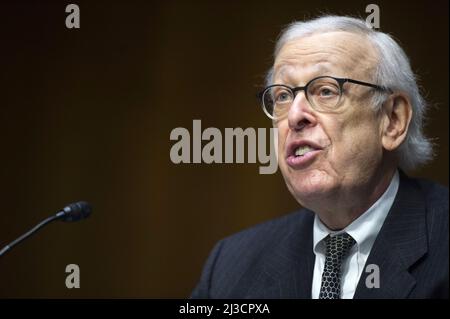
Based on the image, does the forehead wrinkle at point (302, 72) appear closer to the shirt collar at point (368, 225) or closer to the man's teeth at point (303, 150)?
the man's teeth at point (303, 150)

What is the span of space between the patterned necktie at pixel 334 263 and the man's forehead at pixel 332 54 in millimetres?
419

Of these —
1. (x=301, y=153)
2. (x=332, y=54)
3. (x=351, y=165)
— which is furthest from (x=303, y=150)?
(x=332, y=54)

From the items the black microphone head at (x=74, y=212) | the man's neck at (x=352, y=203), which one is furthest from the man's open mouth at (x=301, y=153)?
the black microphone head at (x=74, y=212)

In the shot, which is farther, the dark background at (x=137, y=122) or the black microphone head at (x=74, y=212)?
the dark background at (x=137, y=122)

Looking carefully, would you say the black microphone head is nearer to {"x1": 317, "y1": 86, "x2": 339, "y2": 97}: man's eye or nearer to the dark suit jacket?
the dark suit jacket

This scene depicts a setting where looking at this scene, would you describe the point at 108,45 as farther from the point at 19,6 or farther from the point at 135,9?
the point at 19,6

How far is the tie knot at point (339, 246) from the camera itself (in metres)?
1.51

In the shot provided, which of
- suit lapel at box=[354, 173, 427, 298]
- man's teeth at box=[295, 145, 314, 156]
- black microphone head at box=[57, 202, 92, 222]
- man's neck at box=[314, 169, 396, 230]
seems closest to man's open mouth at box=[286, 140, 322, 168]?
man's teeth at box=[295, 145, 314, 156]

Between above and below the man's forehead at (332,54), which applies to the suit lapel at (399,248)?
below

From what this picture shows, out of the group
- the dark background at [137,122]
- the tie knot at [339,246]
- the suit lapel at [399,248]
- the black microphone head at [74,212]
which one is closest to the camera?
the black microphone head at [74,212]

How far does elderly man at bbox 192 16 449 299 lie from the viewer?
57.9 inches

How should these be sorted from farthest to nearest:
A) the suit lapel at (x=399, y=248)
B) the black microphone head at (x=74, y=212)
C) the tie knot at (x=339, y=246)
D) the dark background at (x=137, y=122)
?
the dark background at (x=137, y=122)
the tie knot at (x=339, y=246)
the suit lapel at (x=399, y=248)
the black microphone head at (x=74, y=212)
